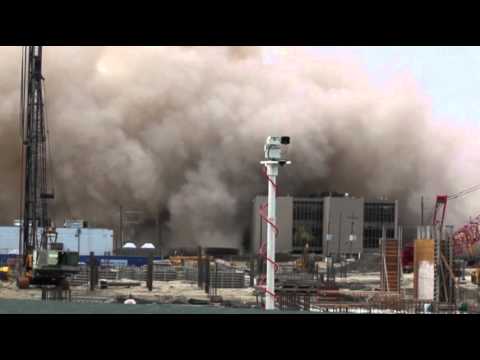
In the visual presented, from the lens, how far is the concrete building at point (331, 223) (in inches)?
2400

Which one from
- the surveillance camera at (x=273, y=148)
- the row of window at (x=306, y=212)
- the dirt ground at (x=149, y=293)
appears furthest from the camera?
the row of window at (x=306, y=212)

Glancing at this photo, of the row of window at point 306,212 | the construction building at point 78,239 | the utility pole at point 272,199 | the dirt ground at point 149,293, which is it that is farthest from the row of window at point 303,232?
the utility pole at point 272,199

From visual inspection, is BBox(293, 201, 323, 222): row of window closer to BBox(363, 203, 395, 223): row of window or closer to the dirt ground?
BBox(363, 203, 395, 223): row of window

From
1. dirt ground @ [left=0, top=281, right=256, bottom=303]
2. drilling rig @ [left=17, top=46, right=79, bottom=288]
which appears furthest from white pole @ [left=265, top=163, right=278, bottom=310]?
drilling rig @ [left=17, top=46, right=79, bottom=288]

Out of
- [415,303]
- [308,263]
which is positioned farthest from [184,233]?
[415,303]

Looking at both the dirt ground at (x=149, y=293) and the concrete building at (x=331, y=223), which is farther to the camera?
the concrete building at (x=331, y=223)

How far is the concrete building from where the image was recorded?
60969 mm

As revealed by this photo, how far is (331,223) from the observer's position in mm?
61406

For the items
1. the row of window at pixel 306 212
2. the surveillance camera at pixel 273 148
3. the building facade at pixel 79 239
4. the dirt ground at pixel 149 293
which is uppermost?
the surveillance camera at pixel 273 148

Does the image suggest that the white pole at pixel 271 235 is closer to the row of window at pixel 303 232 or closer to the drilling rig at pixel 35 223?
the drilling rig at pixel 35 223

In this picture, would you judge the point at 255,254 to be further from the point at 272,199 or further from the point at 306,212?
the point at 272,199

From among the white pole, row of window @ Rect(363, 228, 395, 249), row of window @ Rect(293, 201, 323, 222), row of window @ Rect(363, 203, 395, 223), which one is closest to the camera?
the white pole

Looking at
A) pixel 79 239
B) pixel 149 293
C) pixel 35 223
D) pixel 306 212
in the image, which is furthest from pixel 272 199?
pixel 306 212
